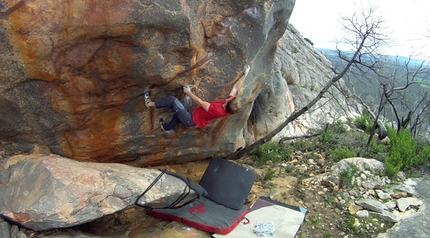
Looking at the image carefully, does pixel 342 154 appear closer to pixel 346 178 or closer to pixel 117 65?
pixel 346 178

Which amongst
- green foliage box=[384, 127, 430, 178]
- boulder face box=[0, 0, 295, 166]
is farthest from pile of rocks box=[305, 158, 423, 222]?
boulder face box=[0, 0, 295, 166]

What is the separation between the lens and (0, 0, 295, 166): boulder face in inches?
165

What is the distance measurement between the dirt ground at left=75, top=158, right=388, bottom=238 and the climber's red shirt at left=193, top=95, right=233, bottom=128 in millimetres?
1709

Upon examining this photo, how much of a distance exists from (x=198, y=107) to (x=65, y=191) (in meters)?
2.34

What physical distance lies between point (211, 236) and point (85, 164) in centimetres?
218

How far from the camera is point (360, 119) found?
13.5 meters

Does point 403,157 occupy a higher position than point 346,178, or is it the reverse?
point 403,157

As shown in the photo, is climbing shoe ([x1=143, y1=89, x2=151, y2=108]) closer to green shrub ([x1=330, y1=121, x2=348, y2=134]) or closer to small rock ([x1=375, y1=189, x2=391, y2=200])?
small rock ([x1=375, y1=189, x2=391, y2=200])

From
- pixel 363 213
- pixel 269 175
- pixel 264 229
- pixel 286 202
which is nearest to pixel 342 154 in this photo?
pixel 269 175

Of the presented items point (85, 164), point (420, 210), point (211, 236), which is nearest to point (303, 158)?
point (420, 210)

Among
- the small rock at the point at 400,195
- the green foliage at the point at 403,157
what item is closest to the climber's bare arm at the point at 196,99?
the small rock at the point at 400,195

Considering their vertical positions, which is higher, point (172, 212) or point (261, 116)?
point (261, 116)

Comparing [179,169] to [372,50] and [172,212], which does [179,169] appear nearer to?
[172,212]

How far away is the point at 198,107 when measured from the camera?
5.77 meters
